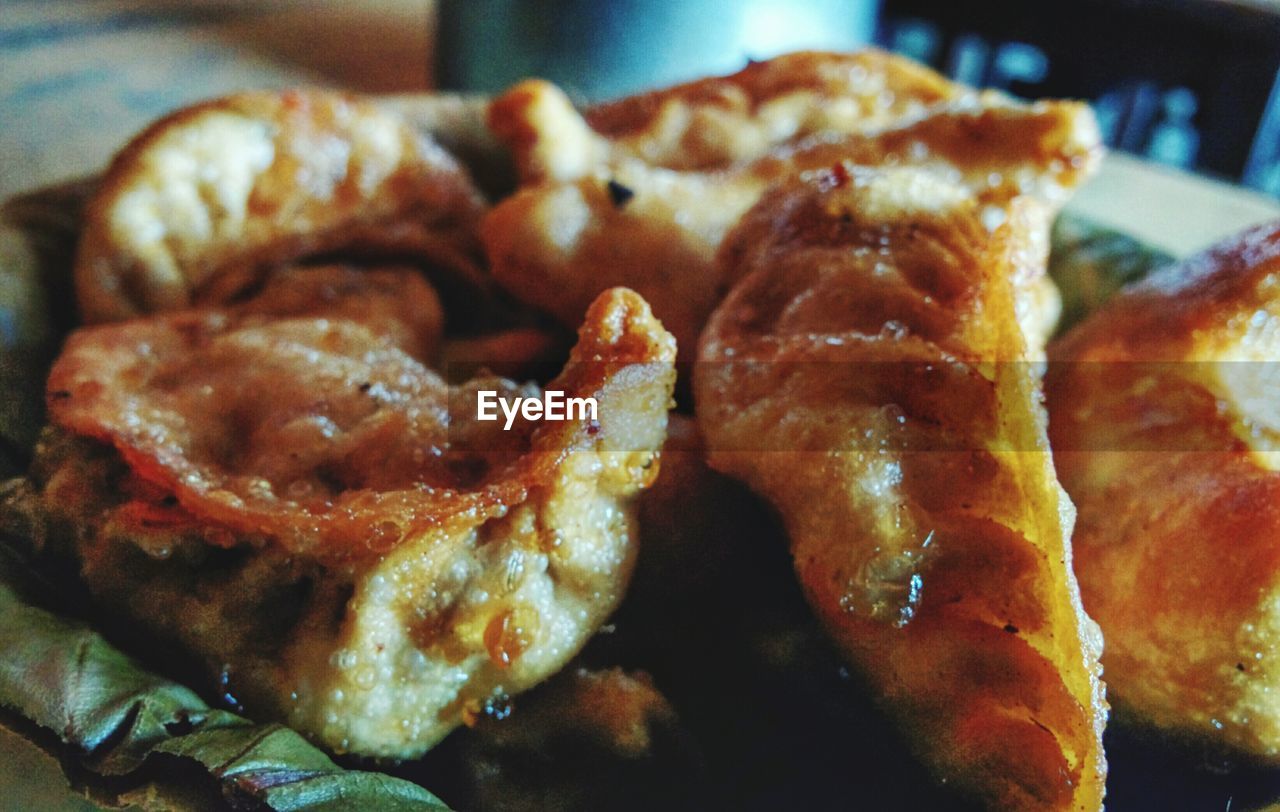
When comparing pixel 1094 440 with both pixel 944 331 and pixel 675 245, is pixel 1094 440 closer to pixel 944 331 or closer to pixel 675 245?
pixel 944 331

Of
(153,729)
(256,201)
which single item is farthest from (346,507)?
(256,201)

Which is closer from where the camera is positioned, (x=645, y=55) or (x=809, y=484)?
(x=809, y=484)

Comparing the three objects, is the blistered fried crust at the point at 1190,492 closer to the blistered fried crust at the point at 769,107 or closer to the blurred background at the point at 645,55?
the blistered fried crust at the point at 769,107

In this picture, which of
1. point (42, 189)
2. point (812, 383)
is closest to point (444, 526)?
point (812, 383)

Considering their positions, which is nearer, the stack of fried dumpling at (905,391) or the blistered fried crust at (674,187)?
the stack of fried dumpling at (905,391)

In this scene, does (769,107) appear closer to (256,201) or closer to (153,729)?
(256,201)

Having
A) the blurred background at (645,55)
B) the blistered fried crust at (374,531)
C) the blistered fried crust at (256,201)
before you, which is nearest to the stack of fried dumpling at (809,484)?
the blistered fried crust at (374,531)
